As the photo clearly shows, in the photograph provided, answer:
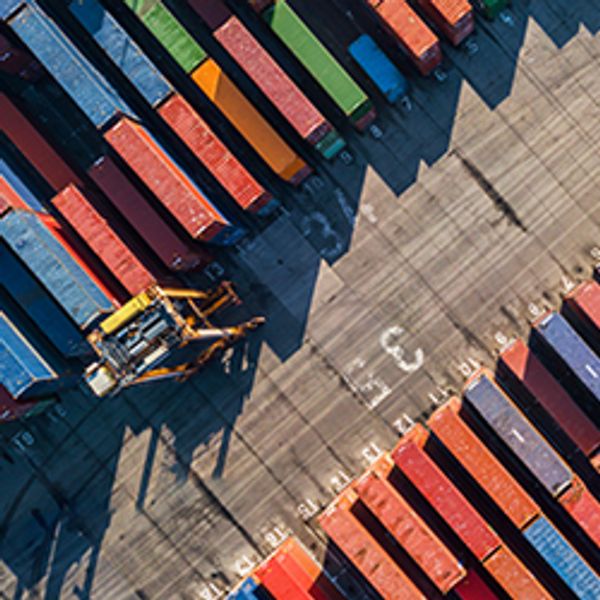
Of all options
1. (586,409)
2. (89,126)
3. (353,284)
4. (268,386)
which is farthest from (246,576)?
(89,126)

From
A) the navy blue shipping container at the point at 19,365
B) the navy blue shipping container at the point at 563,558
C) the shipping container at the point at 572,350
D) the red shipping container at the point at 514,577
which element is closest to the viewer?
the navy blue shipping container at the point at 19,365

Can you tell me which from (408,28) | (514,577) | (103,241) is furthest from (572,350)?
(103,241)

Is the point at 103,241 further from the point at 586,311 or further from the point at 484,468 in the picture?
the point at 586,311

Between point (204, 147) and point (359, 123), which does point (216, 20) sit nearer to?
point (204, 147)

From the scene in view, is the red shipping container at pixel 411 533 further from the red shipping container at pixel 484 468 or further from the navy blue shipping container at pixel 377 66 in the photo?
the navy blue shipping container at pixel 377 66

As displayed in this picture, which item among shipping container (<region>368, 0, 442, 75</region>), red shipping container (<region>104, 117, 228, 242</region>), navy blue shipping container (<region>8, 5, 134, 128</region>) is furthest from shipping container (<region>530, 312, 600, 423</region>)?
navy blue shipping container (<region>8, 5, 134, 128</region>)

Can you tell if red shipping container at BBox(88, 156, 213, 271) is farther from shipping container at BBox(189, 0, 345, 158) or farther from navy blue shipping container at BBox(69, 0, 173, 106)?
shipping container at BBox(189, 0, 345, 158)

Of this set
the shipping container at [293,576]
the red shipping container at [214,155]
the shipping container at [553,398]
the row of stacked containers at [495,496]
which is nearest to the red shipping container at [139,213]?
the red shipping container at [214,155]
